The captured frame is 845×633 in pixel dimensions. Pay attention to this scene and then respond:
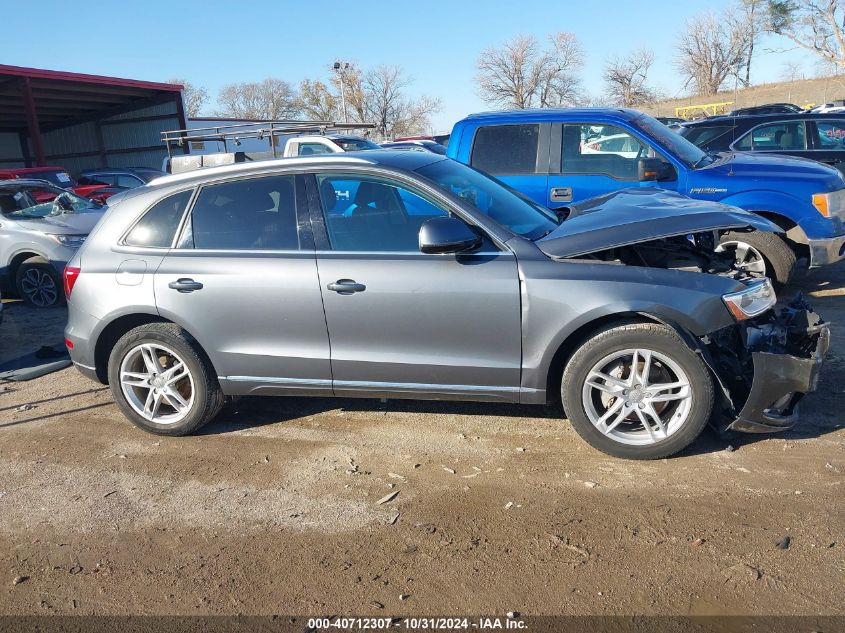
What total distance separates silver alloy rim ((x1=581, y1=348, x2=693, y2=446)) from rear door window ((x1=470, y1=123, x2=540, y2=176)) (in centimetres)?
380

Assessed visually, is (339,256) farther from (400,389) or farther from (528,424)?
(528,424)

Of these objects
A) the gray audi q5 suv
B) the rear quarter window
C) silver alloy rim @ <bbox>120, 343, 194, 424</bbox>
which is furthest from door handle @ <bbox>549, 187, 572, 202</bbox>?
silver alloy rim @ <bbox>120, 343, 194, 424</bbox>

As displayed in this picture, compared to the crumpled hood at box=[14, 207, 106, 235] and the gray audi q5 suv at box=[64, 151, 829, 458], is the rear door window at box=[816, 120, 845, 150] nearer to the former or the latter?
the gray audi q5 suv at box=[64, 151, 829, 458]

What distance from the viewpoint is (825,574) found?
2.88 meters

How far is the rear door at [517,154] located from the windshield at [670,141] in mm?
956

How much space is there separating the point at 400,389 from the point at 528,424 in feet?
2.96

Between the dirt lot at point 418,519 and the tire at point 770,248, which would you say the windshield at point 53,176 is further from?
the tire at point 770,248

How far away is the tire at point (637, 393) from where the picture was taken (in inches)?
147

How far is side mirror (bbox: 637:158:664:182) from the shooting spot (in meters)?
6.62

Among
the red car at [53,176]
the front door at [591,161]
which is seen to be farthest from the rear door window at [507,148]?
the red car at [53,176]

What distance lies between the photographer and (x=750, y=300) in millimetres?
3781

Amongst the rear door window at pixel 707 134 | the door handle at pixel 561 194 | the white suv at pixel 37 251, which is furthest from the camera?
the rear door window at pixel 707 134

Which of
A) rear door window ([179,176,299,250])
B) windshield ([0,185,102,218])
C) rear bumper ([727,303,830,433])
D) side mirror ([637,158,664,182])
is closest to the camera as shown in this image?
rear bumper ([727,303,830,433])

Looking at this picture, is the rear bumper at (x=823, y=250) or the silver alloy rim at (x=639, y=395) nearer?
the silver alloy rim at (x=639, y=395)
